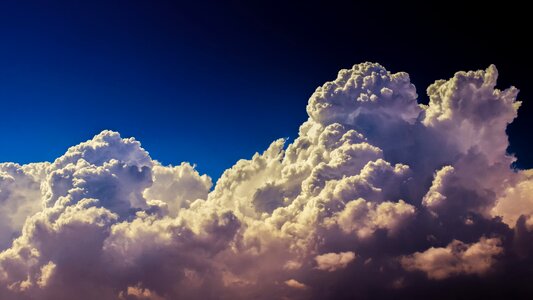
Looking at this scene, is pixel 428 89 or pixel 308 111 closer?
pixel 428 89

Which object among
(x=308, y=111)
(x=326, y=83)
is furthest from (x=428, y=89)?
(x=308, y=111)

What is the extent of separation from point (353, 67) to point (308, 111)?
26.0 meters

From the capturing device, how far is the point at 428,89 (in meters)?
120

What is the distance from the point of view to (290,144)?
483 feet

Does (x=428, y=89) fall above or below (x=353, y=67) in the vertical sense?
below

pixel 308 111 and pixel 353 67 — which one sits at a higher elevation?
pixel 353 67

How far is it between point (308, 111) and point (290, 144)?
1989 centimetres

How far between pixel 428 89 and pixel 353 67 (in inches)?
1191

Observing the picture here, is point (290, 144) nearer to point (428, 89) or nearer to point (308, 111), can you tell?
point (308, 111)

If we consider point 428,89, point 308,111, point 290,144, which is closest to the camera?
point 428,89

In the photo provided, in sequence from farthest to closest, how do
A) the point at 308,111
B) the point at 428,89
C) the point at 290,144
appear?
the point at 290,144 → the point at 308,111 → the point at 428,89

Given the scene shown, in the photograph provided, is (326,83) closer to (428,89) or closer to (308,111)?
(308,111)

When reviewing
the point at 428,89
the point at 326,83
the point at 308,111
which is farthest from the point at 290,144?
the point at 428,89

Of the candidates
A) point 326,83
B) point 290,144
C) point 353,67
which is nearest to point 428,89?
point 353,67
